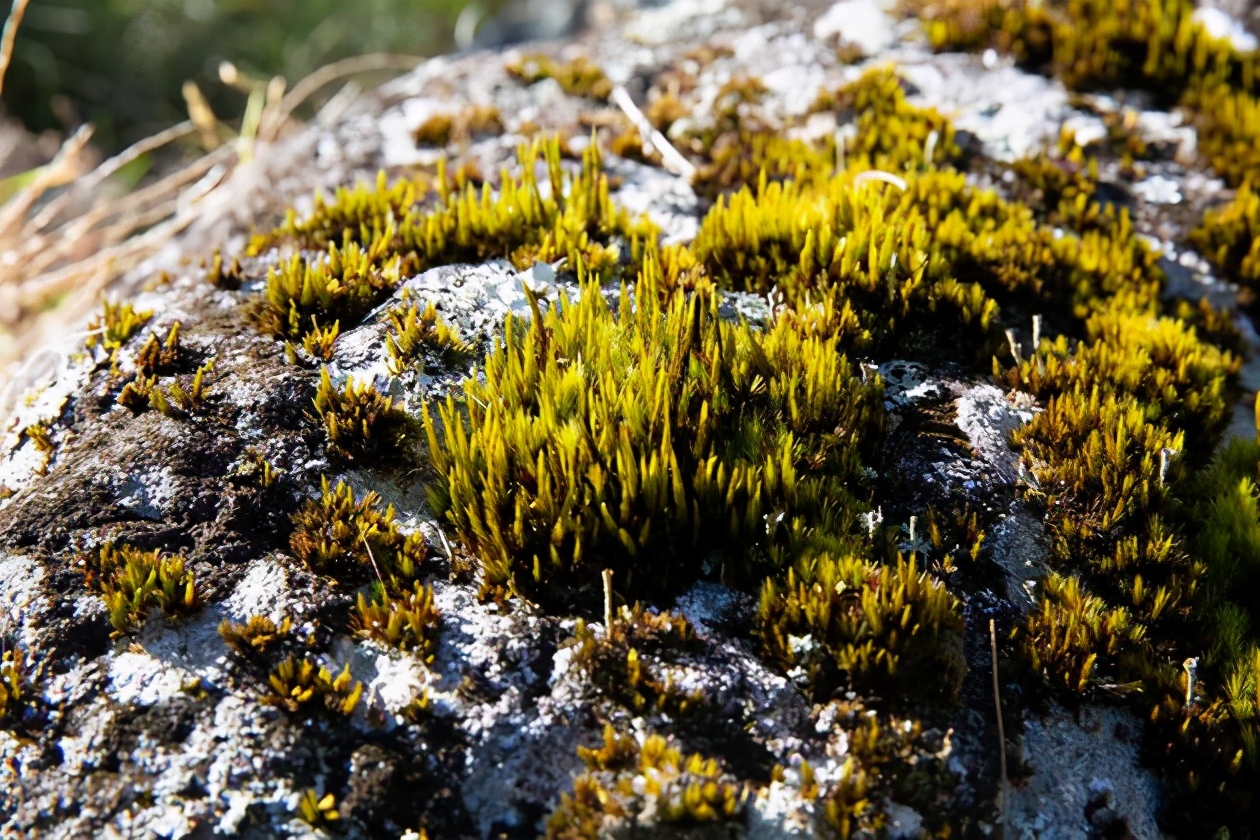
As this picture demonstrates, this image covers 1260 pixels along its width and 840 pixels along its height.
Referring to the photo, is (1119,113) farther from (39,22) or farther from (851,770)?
(39,22)

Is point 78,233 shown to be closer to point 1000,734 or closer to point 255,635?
point 255,635

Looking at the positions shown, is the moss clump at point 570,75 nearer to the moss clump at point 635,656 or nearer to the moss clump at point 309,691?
the moss clump at point 635,656

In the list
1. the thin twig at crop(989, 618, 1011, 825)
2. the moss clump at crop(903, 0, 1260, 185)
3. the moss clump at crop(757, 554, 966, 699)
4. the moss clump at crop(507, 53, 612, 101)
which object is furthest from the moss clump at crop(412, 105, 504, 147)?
the thin twig at crop(989, 618, 1011, 825)

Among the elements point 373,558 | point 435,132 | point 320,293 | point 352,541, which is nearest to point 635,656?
point 373,558

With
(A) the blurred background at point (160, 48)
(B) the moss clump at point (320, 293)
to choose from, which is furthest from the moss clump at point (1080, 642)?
(A) the blurred background at point (160, 48)

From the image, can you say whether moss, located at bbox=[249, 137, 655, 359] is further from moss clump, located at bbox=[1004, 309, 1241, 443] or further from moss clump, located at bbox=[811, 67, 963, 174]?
moss clump, located at bbox=[1004, 309, 1241, 443]

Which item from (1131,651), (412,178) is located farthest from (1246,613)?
(412,178)
